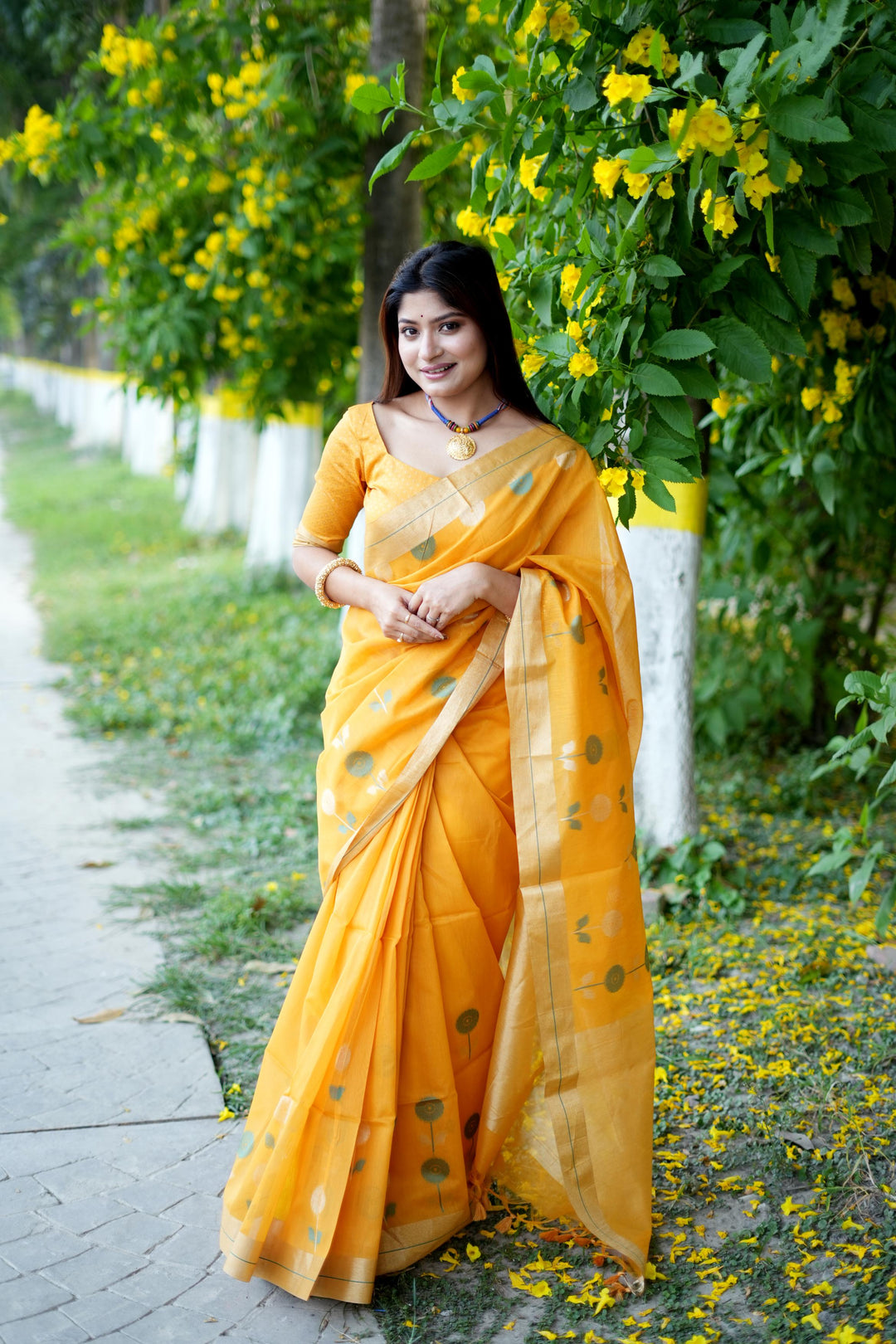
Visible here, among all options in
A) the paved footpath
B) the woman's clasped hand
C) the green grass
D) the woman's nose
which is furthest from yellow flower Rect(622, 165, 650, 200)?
the paved footpath

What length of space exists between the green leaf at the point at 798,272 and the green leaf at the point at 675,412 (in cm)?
30

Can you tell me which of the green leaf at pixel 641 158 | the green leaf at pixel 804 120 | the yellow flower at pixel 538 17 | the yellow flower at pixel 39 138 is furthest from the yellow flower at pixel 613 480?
the yellow flower at pixel 39 138

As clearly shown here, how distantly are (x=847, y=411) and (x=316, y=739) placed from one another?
3328 millimetres

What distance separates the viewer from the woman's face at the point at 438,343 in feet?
7.64

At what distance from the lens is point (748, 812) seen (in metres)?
4.86

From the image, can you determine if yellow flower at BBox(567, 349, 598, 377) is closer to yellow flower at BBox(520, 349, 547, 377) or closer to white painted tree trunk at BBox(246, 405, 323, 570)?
yellow flower at BBox(520, 349, 547, 377)

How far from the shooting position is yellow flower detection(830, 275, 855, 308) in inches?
125

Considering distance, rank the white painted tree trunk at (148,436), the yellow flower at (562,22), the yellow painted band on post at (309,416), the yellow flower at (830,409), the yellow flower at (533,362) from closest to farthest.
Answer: the yellow flower at (562,22) → the yellow flower at (533,362) → the yellow flower at (830,409) → the yellow painted band on post at (309,416) → the white painted tree trunk at (148,436)

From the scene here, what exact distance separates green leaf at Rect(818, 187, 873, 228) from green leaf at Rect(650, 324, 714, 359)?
34 centimetres

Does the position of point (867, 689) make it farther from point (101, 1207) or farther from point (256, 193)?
point (256, 193)

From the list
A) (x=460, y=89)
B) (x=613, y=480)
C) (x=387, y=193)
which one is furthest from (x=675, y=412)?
(x=387, y=193)

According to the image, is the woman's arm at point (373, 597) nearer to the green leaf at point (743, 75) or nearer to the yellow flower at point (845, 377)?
the green leaf at point (743, 75)

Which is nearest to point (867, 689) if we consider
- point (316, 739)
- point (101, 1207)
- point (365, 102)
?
point (365, 102)

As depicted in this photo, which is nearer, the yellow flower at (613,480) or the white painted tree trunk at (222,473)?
the yellow flower at (613,480)
